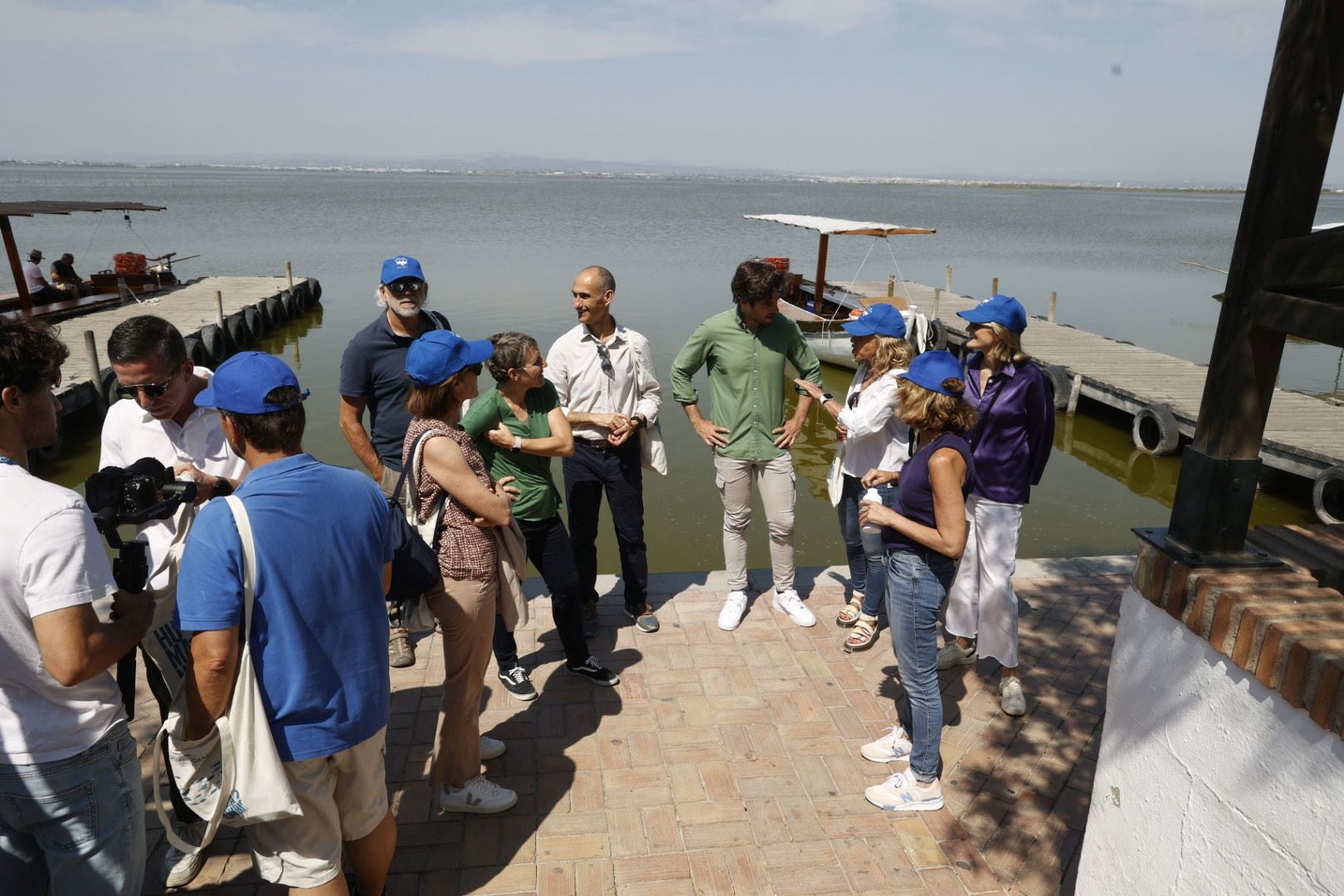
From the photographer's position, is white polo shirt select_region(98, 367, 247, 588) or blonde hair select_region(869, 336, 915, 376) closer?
white polo shirt select_region(98, 367, 247, 588)

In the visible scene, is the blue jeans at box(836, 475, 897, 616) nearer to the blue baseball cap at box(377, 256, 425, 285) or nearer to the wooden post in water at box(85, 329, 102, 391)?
the blue baseball cap at box(377, 256, 425, 285)

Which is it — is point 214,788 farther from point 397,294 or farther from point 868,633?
point 868,633

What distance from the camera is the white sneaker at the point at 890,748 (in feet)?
12.1

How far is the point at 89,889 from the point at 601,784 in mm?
1840

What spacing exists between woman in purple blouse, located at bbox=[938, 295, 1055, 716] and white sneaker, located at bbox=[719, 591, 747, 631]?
1300 millimetres

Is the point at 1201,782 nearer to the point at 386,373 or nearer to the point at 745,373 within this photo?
the point at 745,373

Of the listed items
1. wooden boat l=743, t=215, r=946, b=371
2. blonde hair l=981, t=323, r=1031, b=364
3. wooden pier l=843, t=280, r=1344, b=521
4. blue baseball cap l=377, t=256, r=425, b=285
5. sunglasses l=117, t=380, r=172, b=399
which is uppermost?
blue baseball cap l=377, t=256, r=425, b=285

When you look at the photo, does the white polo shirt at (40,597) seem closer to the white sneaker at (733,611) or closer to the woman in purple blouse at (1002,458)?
the white sneaker at (733,611)

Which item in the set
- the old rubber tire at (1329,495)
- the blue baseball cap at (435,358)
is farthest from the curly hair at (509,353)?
the old rubber tire at (1329,495)

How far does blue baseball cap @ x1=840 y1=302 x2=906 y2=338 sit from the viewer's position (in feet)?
14.3

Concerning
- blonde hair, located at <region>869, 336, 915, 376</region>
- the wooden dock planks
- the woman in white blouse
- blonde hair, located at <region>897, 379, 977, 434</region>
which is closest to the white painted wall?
blonde hair, located at <region>897, 379, 977, 434</region>

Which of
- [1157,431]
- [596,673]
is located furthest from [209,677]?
[1157,431]

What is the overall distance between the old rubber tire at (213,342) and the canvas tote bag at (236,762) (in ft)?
46.6

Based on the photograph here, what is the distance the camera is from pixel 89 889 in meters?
2.18
